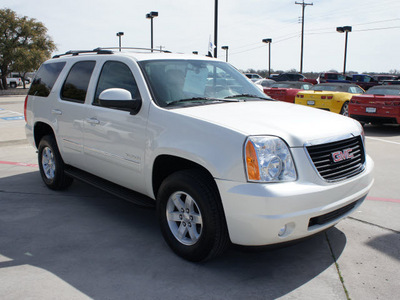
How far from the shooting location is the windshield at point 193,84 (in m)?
3.94

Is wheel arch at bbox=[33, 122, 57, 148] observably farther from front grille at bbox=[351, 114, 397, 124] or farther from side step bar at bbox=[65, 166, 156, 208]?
front grille at bbox=[351, 114, 397, 124]

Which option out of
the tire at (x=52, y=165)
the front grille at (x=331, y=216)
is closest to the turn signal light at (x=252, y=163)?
the front grille at (x=331, y=216)

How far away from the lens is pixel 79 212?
16.0ft

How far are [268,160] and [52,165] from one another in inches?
145

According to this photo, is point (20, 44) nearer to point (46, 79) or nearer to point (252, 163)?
point (46, 79)

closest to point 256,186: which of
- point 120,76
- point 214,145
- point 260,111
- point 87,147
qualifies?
point 214,145

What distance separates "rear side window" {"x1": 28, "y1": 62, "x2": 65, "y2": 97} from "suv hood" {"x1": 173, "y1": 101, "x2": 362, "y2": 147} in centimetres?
268

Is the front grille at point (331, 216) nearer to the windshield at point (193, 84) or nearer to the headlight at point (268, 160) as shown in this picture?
the headlight at point (268, 160)

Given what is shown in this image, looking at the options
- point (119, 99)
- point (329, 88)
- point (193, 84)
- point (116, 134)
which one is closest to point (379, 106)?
point (329, 88)

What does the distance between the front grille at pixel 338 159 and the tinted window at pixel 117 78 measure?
183 centimetres

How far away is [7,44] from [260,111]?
35.1 metres

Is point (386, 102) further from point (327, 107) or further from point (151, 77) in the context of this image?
point (151, 77)

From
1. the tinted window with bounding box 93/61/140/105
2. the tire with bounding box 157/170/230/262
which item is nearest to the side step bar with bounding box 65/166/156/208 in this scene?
the tire with bounding box 157/170/230/262

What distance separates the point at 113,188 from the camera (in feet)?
14.6
